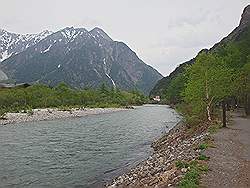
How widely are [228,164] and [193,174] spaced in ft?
12.4

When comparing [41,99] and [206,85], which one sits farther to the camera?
[41,99]

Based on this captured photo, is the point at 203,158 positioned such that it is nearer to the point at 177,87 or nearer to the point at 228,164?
the point at 228,164

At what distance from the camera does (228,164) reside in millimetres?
16891

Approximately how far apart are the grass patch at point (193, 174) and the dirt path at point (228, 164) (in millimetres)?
273

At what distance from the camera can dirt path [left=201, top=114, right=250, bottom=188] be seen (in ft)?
45.0

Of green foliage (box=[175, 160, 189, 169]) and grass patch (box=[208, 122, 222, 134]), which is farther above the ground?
grass patch (box=[208, 122, 222, 134])

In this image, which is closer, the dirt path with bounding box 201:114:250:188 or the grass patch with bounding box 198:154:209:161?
the dirt path with bounding box 201:114:250:188

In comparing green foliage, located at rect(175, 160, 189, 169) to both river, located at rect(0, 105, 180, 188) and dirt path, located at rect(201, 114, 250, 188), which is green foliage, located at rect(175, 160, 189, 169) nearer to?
dirt path, located at rect(201, 114, 250, 188)

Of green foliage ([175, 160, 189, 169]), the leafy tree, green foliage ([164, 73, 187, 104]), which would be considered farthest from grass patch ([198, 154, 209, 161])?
green foliage ([164, 73, 187, 104])

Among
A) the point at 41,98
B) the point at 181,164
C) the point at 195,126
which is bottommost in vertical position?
the point at 181,164

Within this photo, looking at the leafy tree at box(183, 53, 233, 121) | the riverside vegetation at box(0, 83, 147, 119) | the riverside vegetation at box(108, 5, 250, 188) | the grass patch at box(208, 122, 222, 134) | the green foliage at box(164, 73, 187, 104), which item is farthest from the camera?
the green foliage at box(164, 73, 187, 104)

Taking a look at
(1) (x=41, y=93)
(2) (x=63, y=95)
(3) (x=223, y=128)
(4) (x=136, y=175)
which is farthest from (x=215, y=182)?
(2) (x=63, y=95)

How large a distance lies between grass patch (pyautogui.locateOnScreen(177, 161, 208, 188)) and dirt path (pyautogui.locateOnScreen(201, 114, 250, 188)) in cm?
27

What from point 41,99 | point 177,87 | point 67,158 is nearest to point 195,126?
point 67,158
